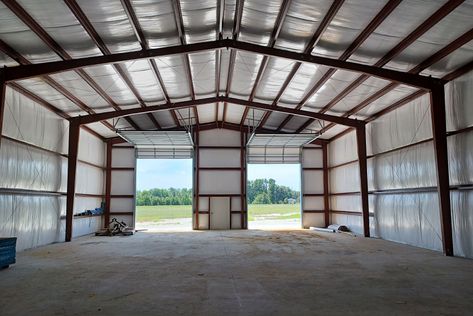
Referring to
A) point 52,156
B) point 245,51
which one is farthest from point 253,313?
point 52,156

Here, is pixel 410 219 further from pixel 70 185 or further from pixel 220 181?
pixel 70 185

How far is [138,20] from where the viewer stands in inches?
397

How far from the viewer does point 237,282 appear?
26.1ft

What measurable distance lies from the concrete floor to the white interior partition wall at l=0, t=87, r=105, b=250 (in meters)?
1.49

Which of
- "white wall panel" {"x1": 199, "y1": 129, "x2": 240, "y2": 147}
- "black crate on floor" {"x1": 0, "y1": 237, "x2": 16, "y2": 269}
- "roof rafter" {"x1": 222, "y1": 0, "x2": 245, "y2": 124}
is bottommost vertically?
"black crate on floor" {"x1": 0, "y1": 237, "x2": 16, "y2": 269}

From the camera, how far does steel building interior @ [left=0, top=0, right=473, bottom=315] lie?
24.0ft

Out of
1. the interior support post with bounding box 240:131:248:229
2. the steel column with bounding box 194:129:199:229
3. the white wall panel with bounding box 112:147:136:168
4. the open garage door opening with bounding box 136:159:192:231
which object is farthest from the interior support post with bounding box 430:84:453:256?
the white wall panel with bounding box 112:147:136:168

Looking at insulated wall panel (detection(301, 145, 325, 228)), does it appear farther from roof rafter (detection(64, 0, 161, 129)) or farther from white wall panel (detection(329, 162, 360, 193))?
roof rafter (detection(64, 0, 161, 129))

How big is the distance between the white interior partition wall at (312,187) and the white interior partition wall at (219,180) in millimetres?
3936

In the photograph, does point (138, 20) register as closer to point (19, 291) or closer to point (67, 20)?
point (67, 20)

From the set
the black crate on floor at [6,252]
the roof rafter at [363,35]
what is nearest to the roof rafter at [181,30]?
the roof rafter at [363,35]

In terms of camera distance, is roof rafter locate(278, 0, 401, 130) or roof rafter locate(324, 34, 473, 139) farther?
roof rafter locate(324, 34, 473, 139)

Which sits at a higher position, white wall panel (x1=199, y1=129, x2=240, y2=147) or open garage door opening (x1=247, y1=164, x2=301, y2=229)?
white wall panel (x1=199, y1=129, x2=240, y2=147)

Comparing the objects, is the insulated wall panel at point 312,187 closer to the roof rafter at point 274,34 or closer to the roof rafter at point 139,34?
the roof rafter at point 274,34
